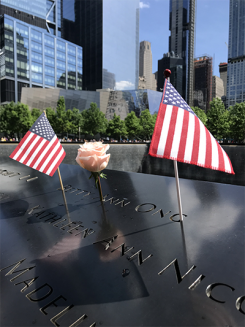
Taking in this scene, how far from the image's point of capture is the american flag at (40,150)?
3.67 meters

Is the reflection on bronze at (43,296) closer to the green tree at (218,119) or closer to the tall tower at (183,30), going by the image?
the green tree at (218,119)

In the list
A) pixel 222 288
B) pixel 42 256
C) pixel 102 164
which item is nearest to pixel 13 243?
pixel 42 256

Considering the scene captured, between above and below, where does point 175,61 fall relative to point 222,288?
above

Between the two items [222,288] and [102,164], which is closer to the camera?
[222,288]

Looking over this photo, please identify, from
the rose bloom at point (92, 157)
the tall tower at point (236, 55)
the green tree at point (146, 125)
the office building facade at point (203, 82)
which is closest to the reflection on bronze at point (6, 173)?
the rose bloom at point (92, 157)

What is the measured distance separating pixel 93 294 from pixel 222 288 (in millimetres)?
859

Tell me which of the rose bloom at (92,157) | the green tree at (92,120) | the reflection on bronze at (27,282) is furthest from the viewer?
the green tree at (92,120)

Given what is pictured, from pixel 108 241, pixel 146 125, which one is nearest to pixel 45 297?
pixel 108 241

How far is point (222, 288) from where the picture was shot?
1.57m

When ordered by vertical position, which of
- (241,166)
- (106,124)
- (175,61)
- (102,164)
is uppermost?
(175,61)

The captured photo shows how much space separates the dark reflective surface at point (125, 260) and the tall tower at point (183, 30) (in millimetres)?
175742

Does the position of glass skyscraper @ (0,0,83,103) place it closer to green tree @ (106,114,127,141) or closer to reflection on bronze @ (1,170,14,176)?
green tree @ (106,114,127,141)

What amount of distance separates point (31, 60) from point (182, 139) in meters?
86.4

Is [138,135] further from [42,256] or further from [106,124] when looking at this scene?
[42,256]
